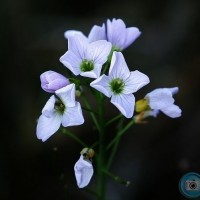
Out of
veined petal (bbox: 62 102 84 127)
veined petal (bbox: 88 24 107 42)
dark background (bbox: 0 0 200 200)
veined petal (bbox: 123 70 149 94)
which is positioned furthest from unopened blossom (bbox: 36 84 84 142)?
dark background (bbox: 0 0 200 200)

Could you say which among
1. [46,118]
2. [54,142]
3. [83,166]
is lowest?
[54,142]

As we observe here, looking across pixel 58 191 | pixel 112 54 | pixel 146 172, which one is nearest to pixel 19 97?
pixel 58 191

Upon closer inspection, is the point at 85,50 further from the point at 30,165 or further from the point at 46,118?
the point at 30,165

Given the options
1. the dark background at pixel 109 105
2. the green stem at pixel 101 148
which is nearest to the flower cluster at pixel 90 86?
the green stem at pixel 101 148

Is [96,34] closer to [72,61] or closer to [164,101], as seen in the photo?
[72,61]

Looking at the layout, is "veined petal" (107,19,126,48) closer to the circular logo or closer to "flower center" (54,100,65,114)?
"flower center" (54,100,65,114)
